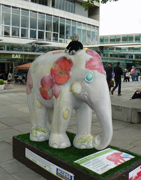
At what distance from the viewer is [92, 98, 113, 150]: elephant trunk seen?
9.10ft

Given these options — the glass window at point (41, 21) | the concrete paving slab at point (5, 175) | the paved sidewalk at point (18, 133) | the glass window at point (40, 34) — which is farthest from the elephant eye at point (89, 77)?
the glass window at point (41, 21)

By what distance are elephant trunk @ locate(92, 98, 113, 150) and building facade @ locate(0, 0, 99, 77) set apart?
60.0ft

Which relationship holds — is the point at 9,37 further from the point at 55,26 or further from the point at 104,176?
the point at 104,176

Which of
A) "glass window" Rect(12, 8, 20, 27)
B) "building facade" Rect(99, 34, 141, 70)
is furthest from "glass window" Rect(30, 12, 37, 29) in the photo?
"building facade" Rect(99, 34, 141, 70)

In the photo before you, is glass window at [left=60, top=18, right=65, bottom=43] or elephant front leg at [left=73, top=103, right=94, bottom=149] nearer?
elephant front leg at [left=73, top=103, right=94, bottom=149]

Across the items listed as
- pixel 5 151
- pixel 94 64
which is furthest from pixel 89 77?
pixel 5 151

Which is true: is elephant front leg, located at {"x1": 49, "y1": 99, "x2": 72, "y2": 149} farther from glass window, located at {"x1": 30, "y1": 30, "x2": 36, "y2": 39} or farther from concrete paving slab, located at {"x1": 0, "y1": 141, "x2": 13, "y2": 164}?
glass window, located at {"x1": 30, "y1": 30, "x2": 36, "y2": 39}

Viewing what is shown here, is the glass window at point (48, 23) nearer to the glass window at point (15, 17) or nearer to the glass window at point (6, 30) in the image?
the glass window at point (15, 17)

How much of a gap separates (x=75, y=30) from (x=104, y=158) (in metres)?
26.5

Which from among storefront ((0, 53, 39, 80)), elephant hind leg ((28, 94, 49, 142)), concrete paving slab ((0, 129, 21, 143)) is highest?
storefront ((0, 53, 39, 80))

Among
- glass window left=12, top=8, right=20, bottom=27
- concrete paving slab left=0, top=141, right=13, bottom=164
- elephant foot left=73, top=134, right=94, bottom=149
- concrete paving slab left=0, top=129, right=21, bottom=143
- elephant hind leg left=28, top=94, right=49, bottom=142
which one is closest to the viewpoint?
elephant foot left=73, top=134, right=94, bottom=149

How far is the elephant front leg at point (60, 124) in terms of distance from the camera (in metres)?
3.24

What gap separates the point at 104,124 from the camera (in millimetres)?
2814

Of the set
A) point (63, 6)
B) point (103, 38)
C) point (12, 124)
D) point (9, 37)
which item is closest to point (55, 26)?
point (63, 6)
